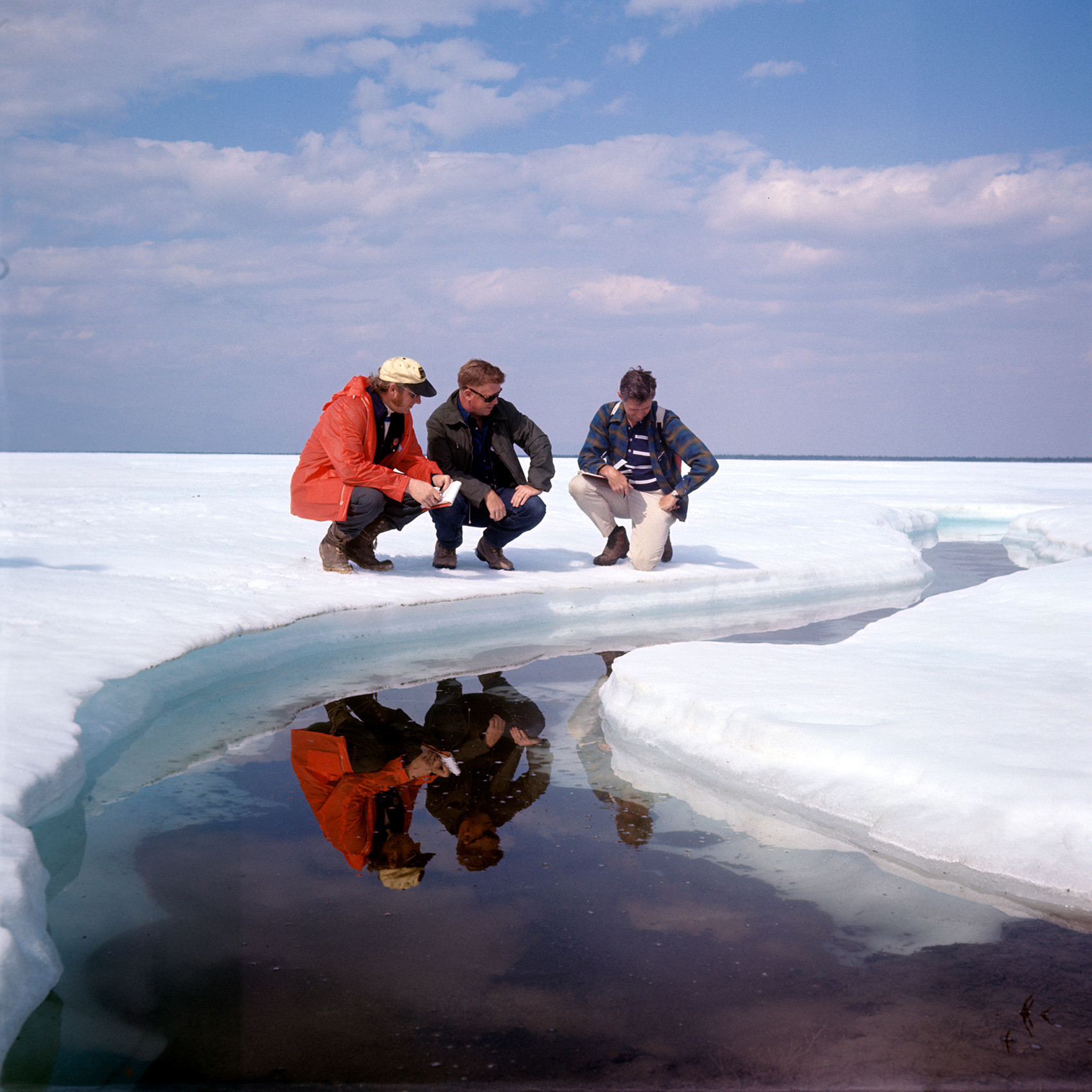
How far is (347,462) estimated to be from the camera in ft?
17.1

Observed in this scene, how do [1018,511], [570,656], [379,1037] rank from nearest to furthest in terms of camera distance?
1. [379,1037]
2. [570,656]
3. [1018,511]

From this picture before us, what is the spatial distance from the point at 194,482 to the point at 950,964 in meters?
15.2

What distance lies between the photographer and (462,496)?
604 cm

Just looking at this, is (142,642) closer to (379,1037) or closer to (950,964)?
(379,1037)

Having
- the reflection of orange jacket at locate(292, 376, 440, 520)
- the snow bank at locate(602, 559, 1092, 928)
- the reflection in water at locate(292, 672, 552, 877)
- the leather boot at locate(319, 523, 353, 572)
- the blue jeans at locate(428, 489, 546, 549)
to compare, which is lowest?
the reflection in water at locate(292, 672, 552, 877)

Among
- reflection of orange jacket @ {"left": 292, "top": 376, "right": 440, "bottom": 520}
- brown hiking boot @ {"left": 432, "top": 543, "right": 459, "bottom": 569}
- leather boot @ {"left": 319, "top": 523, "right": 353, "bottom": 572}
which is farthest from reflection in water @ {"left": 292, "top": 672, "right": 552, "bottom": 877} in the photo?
brown hiking boot @ {"left": 432, "top": 543, "right": 459, "bottom": 569}

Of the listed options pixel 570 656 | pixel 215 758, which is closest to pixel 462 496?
pixel 570 656

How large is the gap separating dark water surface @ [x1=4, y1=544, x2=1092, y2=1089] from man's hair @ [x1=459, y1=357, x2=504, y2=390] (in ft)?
10.9

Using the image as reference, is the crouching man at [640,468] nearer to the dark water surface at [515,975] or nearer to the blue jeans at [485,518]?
the blue jeans at [485,518]

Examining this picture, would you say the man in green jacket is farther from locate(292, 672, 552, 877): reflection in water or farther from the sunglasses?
locate(292, 672, 552, 877): reflection in water

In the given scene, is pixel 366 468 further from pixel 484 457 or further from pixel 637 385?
pixel 637 385

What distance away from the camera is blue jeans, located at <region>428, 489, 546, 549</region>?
19.5 feet

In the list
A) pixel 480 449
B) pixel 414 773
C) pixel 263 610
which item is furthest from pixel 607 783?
pixel 480 449

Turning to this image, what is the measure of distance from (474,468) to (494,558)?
26.8 inches
